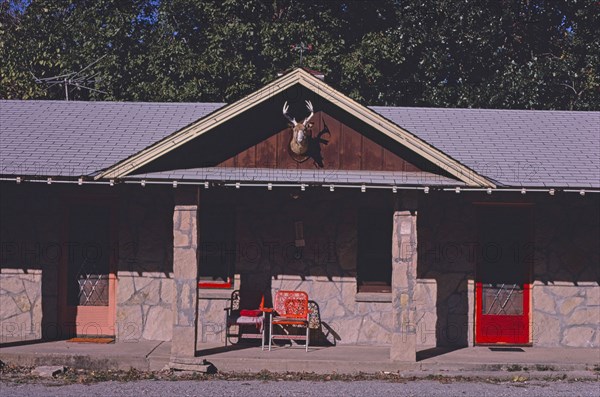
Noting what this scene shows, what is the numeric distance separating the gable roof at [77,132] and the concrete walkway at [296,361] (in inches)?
112

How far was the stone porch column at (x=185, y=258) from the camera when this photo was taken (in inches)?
563

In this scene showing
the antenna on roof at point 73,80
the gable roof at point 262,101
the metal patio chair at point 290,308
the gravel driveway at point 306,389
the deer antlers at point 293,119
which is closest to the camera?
the gravel driveway at point 306,389

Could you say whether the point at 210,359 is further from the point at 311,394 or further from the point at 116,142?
the point at 116,142

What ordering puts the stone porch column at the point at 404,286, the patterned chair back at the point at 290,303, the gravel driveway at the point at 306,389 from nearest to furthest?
the gravel driveway at the point at 306,389 < the stone porch column at the point at 404,286 < the patterned chair back at the point at 290,303

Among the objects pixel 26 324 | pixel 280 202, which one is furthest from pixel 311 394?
pixel 26 324

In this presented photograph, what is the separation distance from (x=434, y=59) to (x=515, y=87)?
2.42m

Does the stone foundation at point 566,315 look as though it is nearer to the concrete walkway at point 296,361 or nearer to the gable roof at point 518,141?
the concrete walkway at point 296,361

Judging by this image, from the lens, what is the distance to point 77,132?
16.9 m

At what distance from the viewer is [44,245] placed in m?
16.3

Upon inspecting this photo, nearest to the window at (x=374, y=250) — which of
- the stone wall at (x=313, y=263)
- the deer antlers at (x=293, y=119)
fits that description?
the stone wall at (x=313, y=263)

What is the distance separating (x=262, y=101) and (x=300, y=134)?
805 millimetres

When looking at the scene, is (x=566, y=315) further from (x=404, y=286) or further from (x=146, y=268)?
(x=146, y=268)

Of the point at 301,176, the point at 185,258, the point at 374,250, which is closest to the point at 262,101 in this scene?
the point at 301,176

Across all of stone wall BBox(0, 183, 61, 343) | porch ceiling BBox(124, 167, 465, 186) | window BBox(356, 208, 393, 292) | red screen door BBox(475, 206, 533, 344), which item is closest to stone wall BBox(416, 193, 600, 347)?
red screen door BBox(475, 206, 533, 344)
